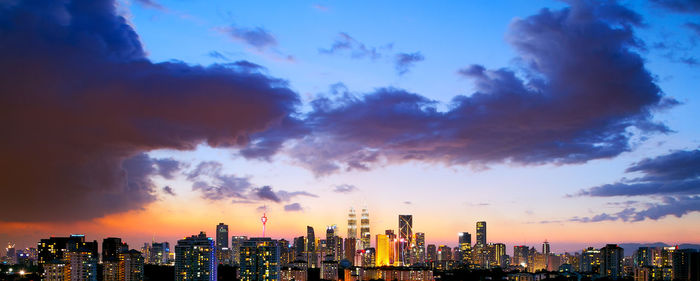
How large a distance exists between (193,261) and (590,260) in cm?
6921

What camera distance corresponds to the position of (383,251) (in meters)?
126

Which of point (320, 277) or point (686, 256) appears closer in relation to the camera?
point (686, 256)

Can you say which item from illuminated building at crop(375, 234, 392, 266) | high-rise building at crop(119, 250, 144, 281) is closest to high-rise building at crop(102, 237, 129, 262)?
high-rise building at crop(119, 250, 144, 281)

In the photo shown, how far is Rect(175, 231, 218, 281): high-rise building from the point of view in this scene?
60.3 meters

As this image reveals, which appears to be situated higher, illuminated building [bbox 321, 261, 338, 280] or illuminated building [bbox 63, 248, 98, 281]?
illuminated building [bbox 63, 248, 98, 281]

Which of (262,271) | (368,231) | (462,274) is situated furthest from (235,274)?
(368,231)

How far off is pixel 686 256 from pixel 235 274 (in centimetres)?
5360

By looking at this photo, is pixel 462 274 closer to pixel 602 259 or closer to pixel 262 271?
pixel 602 259

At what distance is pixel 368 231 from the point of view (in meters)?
138

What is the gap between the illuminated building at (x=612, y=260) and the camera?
96.2 m

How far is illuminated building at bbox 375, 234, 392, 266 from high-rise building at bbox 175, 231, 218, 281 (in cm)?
6491

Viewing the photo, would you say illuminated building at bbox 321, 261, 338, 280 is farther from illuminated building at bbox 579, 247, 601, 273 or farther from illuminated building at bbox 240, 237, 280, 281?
illuminated building at bbox 579, 247, 601, 273

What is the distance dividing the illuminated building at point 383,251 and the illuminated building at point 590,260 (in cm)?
3485

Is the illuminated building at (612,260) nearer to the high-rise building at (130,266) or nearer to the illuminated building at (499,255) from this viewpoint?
the illuminated building at (499,255)
